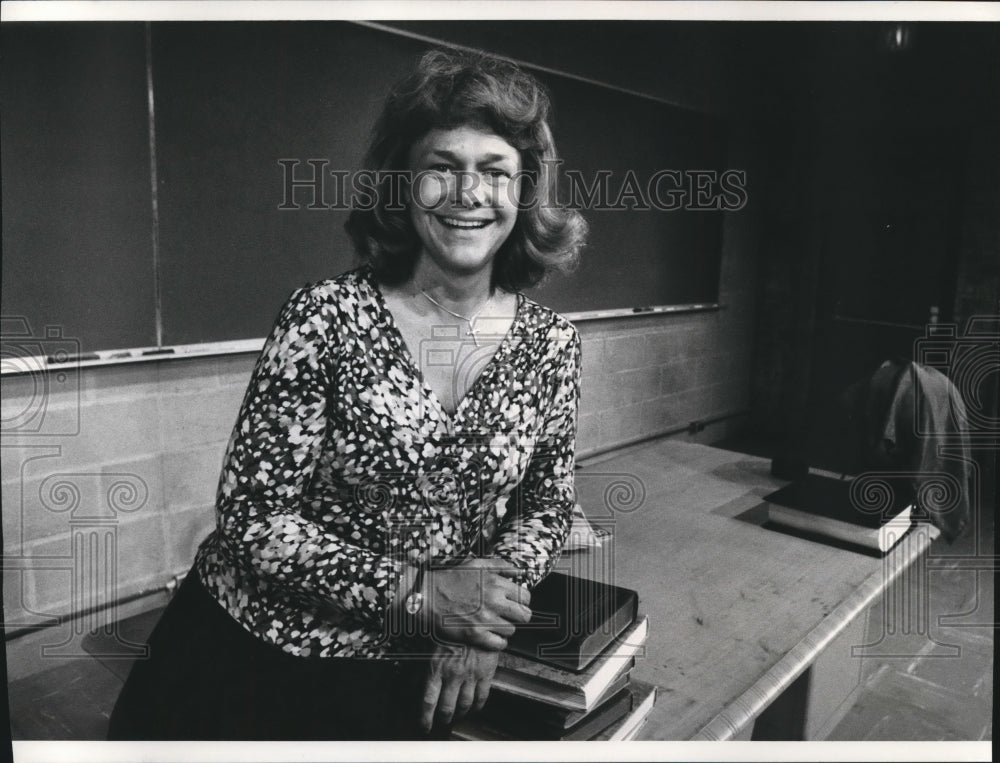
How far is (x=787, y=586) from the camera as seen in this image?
3.97 ft

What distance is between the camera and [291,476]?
959mm

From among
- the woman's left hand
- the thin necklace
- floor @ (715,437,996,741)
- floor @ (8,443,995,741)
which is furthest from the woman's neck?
floor @ (715,437,996,741)

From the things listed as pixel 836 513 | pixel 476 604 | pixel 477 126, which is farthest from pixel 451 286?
pixel 836 513

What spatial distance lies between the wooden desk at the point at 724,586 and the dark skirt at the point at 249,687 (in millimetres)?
321

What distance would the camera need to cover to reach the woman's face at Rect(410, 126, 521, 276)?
103 cm

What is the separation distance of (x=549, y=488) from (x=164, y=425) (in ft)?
2.10

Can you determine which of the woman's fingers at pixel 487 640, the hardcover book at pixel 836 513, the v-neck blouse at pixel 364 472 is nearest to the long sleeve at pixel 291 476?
the v-neck blouse at pixel 364 472

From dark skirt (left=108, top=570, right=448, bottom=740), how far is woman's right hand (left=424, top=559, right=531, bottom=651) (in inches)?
2.6

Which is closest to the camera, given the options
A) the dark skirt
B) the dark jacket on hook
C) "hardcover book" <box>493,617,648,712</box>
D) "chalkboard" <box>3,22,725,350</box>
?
"hardcover book" <box>493,617,648,712</box>

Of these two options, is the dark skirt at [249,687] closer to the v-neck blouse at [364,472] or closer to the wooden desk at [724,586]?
the v-neck blouse at [364,472]

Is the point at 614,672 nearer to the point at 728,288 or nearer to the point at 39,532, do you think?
the point at 728,288

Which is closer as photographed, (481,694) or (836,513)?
(481,694)

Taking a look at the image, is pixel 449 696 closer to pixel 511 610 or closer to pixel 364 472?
pixel 511 610

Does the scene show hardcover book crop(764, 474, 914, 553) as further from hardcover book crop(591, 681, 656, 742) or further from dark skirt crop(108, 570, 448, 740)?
dark skirt crop(108, 570, 448, 740)
